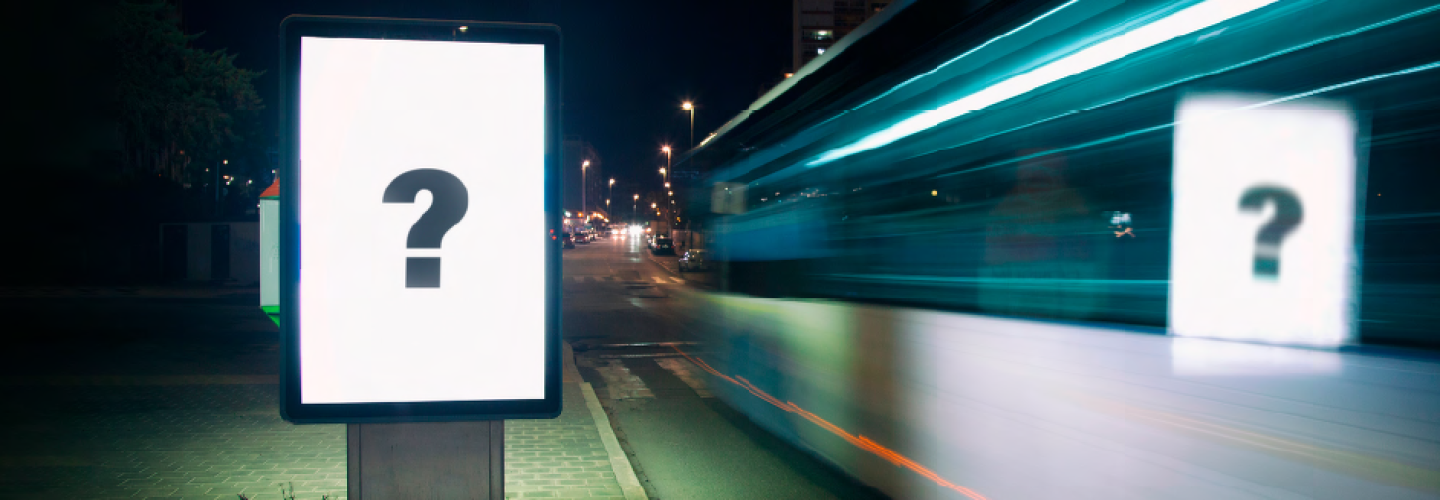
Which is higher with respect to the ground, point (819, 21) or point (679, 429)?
point (819, 21)

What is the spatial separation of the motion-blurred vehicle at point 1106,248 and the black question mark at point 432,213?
238cm

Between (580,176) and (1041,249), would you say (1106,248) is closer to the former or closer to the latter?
(1041,249)

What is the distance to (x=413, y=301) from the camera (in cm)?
280

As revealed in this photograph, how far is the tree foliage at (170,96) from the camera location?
23828 millimetres

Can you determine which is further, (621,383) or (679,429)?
(621,383)

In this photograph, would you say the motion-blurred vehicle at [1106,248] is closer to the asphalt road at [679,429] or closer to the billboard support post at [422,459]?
the asphalt road at [679,429]

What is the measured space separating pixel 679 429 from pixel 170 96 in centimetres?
2505

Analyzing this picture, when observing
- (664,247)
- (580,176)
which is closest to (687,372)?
(664,247)

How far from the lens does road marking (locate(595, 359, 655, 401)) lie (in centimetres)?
952

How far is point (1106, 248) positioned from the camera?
3.01 m

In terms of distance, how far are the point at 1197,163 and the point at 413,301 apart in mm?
2747

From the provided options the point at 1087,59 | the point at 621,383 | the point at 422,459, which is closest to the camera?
the point at 422,459

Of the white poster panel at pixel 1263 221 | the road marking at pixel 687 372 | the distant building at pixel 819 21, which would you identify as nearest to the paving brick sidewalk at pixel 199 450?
the road marking at pixel 687 372

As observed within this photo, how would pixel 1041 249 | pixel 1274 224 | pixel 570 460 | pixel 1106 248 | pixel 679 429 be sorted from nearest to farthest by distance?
pixel 1274 224 < pixel 1106 248 < pixel 1041 249 < pixel 570 460 < pixel 679 429
